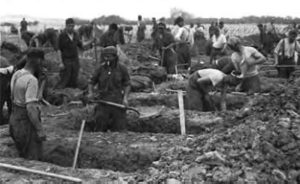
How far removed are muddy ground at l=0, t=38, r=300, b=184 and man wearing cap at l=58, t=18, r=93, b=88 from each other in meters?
2.95

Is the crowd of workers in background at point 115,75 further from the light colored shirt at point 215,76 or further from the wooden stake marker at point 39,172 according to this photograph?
the wooden stake marker at point 39,172

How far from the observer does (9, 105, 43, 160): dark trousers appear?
6.58m

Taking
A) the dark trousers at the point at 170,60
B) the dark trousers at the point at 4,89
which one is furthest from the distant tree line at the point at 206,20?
the dark trousers at the point at 4,89

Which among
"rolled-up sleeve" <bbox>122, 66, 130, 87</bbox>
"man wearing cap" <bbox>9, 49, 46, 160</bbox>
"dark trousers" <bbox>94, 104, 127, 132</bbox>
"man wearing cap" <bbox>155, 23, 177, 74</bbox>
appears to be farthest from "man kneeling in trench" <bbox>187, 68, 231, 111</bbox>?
"man wearing cap" <bbox>155, 23, 177, 74</bbox>

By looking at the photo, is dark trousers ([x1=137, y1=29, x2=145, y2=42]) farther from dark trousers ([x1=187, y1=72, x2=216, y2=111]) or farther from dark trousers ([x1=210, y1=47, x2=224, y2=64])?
dark trousers ([x1=187, y1=72, x2=216, y2=111])

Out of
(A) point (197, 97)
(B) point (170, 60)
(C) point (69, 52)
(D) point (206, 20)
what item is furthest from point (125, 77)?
(D) point (206, 20)

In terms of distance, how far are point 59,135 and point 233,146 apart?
3466 millimetres

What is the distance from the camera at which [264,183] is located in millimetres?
5367

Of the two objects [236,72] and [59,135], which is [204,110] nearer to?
[236,72]

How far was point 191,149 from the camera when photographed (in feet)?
20.4

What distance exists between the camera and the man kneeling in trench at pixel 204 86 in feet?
28.3

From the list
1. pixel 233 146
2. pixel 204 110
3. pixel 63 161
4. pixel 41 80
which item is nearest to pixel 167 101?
pixel 204 110

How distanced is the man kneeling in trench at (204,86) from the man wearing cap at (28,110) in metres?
3.25

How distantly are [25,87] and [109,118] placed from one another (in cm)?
259
